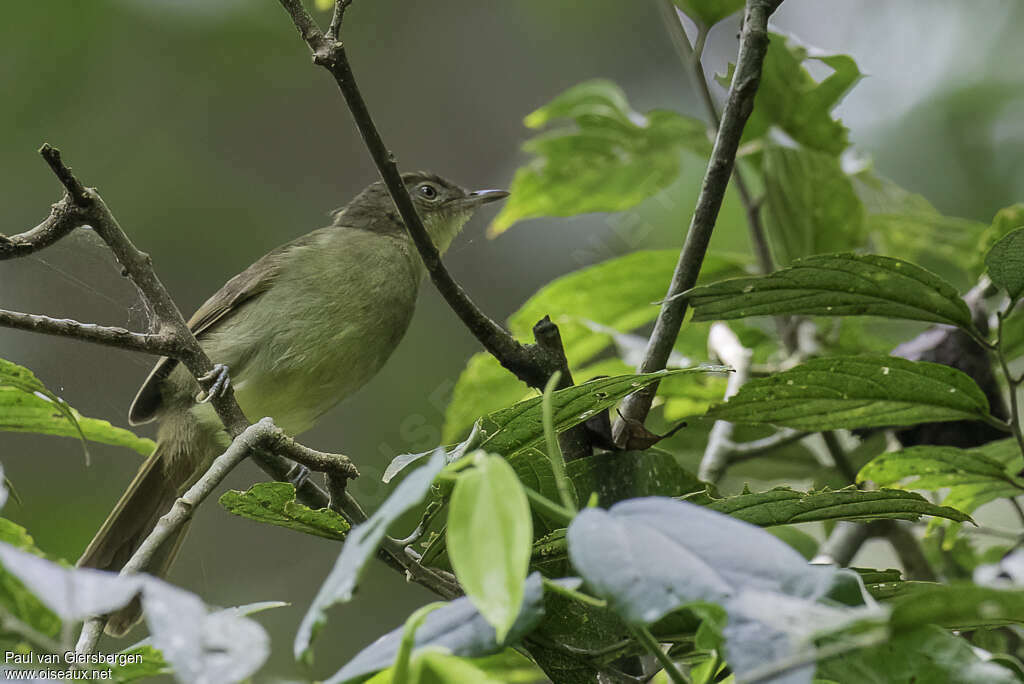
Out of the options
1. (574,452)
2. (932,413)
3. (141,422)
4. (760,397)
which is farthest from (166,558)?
(932,413)

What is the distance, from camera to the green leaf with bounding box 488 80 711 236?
2.49 m

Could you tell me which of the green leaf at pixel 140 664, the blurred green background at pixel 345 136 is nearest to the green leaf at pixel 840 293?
the green leaf at pixel 140 664

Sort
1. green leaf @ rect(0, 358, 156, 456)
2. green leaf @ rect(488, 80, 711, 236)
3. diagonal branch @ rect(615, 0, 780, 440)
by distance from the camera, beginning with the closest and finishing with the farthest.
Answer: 1. green leaf @ rect(0, 358, 156, 456)
2. diagonal branch @ rect(615, 0, 780, 440)
3. green leaf @ rect(488, 80, 711, 236)

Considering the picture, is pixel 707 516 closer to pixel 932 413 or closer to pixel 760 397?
pixel 760 397

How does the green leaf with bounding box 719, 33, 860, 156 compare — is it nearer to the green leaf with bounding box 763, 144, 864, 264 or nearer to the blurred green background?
the green leaf with bounding box 763, 144, 864, 264

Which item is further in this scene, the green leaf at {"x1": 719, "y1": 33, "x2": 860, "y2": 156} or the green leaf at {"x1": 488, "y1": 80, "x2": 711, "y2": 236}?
the green leaf at {"x1": 488, "y1": 80, "x2": 711, "y2": 236}

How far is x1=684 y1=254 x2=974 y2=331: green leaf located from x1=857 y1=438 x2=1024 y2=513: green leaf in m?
0.23

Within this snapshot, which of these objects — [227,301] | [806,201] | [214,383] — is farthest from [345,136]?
[214,383]

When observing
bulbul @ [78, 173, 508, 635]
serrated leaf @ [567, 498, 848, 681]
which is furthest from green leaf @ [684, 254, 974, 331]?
bulbul @ [78, 173, 508, 635]

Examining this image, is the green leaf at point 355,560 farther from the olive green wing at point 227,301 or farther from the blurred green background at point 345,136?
the blurred green background at point 345,136

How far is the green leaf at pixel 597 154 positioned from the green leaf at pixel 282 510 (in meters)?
1.49

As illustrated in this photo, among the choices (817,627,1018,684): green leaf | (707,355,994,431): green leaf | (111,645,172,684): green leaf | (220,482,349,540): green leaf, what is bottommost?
(817,627,1018,684): green leaf

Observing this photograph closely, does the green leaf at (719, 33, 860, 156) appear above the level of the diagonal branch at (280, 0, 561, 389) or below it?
above

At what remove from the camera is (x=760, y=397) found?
1516 millimetres
